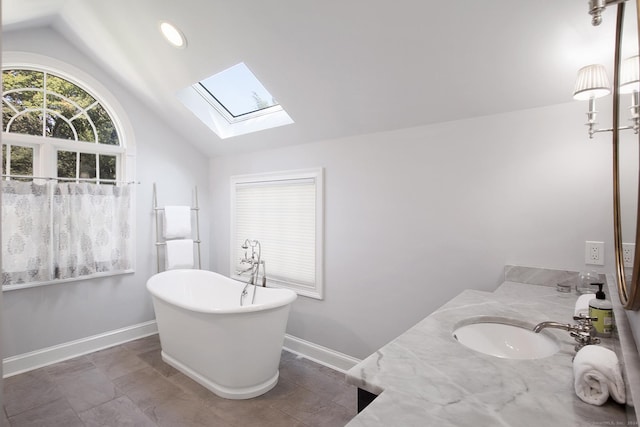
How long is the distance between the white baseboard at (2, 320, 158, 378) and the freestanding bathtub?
37.1 inches

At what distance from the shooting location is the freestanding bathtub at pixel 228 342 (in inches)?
97.2

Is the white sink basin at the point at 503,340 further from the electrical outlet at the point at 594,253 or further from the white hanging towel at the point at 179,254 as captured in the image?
the white hanging towel at the point at 179,254

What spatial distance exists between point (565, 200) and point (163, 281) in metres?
3.43

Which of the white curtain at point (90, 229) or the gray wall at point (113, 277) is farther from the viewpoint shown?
the white curtain at point (90, 229)

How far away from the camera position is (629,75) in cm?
100

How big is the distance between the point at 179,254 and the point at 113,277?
677mm

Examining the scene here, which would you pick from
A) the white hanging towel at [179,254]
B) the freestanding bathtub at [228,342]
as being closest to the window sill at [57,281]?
the white hanging towel at [179,254]

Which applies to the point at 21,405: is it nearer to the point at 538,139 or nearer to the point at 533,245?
the point at 533,245

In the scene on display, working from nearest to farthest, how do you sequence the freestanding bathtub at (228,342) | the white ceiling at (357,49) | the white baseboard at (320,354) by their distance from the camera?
1. the white ceiling at (357,49)
2. the freestanding bathtub at (228,342)
3. the white baseboard at (320,354)

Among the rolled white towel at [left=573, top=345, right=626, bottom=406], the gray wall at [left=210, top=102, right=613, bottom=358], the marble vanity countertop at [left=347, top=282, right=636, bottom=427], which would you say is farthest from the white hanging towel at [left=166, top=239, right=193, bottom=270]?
the rolled white towel at [left=573, top=345, right=626, bottom=406]

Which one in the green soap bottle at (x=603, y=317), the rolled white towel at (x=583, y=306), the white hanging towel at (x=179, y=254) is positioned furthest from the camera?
the white hanging towel at (x=179, y=254)

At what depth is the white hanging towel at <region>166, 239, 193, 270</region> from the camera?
374 centimetres

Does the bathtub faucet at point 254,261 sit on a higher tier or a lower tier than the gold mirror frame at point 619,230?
lower

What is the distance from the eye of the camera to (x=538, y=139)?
207 cm
